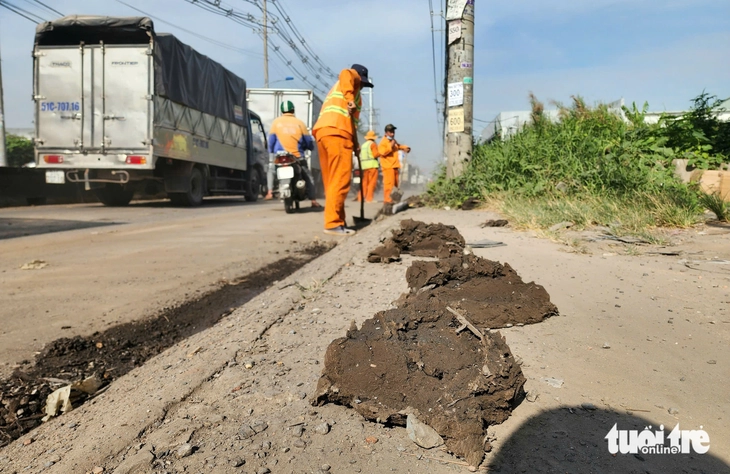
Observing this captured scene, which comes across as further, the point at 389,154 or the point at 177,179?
the point at 177,179

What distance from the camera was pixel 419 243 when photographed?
4.16 m

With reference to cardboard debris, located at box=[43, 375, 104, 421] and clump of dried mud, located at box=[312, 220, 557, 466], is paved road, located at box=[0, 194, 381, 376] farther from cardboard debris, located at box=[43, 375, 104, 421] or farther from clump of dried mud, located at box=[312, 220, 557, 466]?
clump of dried mud, located at box=[312, 220, 557, 466]

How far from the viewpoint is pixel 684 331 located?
7.79ft

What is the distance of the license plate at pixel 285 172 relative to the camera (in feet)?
31.3

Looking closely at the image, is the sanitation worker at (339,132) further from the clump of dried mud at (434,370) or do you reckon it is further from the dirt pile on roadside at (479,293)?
the clump of dried mud at (434,370)

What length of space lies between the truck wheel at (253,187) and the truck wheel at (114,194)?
4268mm

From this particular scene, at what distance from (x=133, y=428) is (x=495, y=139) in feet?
27.9

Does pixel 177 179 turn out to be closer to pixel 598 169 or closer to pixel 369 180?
pixel 369 180

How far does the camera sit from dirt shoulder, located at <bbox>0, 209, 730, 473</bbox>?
4.75 ft

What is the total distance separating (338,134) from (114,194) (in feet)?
28.4

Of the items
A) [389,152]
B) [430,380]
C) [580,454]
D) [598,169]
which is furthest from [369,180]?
[580,454]

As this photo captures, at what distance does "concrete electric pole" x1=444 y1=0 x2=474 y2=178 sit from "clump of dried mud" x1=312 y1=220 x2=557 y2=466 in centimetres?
664

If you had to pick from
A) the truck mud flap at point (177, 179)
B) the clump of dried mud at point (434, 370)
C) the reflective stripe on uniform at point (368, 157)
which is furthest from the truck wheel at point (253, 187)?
the clump of dried mud at point (434, 370)

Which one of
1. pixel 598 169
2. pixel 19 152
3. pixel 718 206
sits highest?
pixel 19 152
